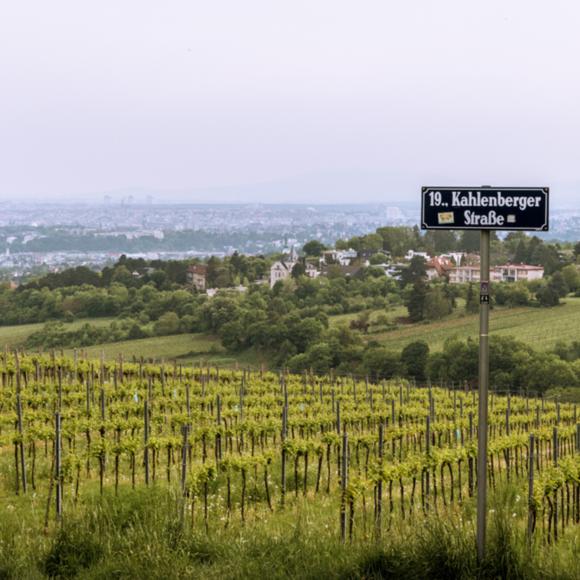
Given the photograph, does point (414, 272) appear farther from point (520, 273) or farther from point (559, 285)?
point (559, 285)

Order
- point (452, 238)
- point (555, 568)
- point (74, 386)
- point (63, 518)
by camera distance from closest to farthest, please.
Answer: point (555, 568) → point (63, 518) → point (74, 386) → point (452, 238)

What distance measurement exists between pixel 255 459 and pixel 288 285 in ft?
331

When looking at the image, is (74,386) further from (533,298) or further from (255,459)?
(533,298)

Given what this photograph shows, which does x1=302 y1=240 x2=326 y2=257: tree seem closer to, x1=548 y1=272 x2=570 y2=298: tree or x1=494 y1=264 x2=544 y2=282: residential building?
x1=494 y1=264 x2=544 y2=282: residential building

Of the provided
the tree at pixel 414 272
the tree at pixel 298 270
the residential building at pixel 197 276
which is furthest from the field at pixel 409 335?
the tree at pixel 298 270

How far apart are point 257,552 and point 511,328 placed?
78.2 metres

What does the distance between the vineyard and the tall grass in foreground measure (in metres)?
0.31

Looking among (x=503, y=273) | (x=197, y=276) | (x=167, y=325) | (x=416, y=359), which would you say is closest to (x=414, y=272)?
(x=503, y=273)

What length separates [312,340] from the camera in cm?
8112

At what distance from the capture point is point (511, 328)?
275ft

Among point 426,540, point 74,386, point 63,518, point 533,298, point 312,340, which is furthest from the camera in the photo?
point 533,298

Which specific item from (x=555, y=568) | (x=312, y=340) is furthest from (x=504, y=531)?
(x=312, y=340)

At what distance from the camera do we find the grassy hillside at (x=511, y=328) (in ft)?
261

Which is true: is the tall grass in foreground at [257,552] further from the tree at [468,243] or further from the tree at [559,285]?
the tree at [468,243]
